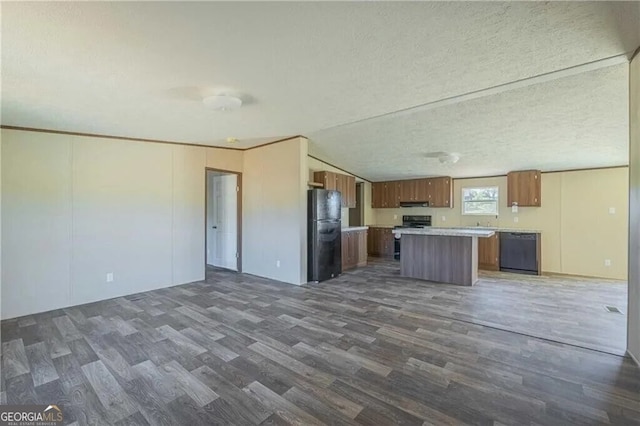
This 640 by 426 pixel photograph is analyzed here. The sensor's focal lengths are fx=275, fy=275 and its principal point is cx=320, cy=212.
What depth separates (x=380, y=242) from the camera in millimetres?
7859

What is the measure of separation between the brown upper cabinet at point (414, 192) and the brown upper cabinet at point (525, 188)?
131cm

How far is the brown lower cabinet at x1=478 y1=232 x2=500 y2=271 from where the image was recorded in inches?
245

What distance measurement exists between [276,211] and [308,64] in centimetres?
323

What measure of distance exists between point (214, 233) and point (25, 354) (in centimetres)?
409

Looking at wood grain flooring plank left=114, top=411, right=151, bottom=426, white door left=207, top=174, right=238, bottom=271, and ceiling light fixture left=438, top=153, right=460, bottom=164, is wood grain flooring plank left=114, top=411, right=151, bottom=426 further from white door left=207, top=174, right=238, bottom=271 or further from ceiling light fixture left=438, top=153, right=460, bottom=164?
ceiling light fixture left=438, top=153, right=460, bottom=164

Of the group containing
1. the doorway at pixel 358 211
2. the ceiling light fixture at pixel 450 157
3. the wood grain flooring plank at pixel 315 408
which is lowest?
the wood grain flooring plank at pixel 315 408

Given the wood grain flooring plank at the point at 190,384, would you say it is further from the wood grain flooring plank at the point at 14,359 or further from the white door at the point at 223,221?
the white door at the point at 223,221

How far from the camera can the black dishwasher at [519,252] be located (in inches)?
231

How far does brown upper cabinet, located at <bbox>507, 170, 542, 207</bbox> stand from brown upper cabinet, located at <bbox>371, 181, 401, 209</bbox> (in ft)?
8.75

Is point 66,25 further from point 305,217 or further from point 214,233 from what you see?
point 214,233

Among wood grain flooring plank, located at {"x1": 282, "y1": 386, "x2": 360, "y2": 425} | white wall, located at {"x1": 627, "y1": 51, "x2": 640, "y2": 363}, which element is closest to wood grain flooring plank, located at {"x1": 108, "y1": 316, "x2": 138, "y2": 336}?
wood grain flooring plank, located at {"x1": 282, "y1": 386, "x2": 360, "y2": 425}

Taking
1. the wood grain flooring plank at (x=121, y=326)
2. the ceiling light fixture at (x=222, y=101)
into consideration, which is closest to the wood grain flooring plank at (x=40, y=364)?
the wood grain flooring plank at (x=121, y=326)

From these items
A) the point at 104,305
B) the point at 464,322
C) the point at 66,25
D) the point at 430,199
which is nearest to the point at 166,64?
the point at 66,25

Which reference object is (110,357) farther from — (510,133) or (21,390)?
(510,133)
